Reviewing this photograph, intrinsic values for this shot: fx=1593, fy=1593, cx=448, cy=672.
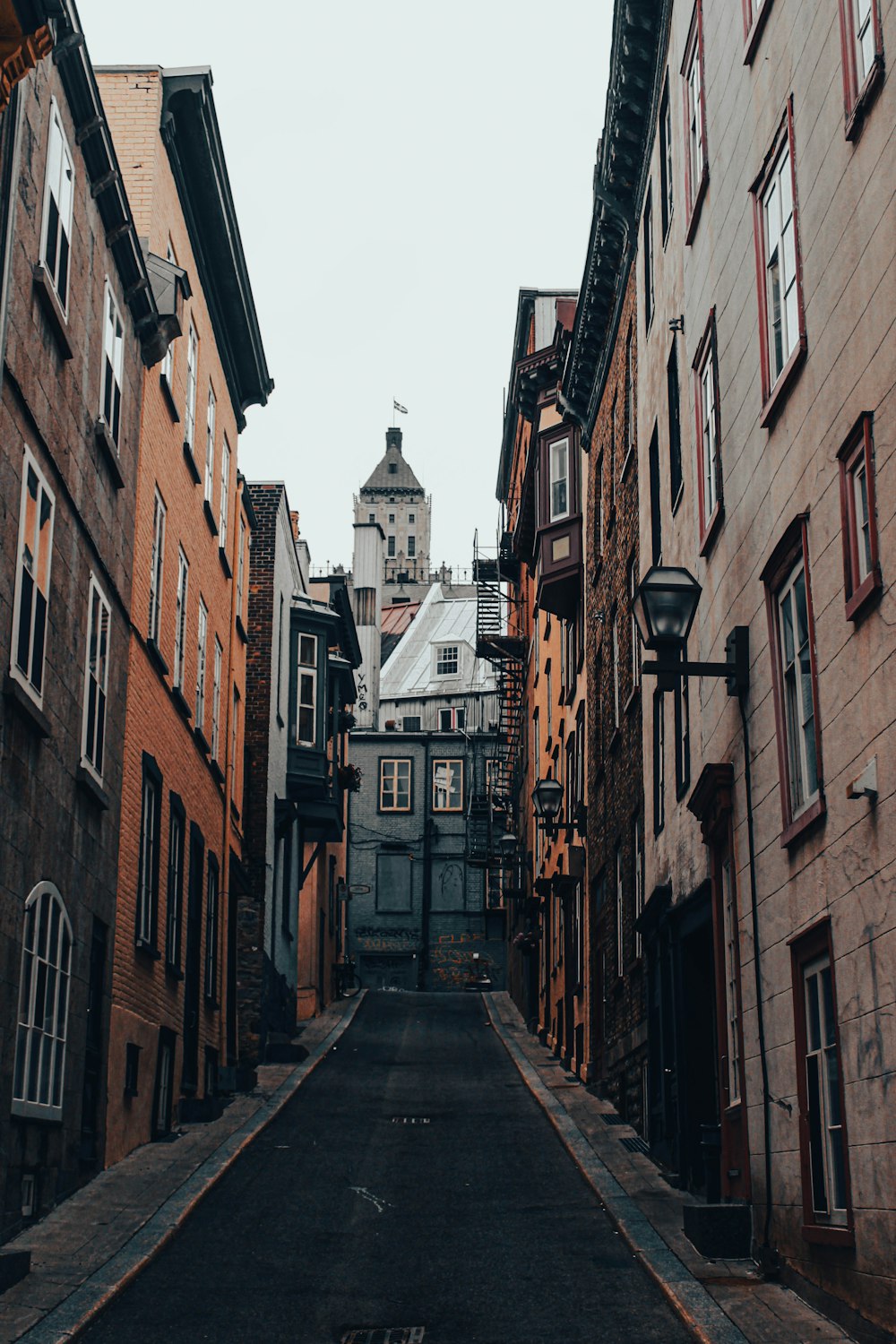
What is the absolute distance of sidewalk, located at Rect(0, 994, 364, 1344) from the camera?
10367mm

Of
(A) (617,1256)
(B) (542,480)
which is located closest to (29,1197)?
(A) (617,1256)

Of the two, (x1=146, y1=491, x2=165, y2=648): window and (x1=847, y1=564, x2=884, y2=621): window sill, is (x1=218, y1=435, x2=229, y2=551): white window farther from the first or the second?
(x1=847, y1=564, x2=884, y2=621): window sill

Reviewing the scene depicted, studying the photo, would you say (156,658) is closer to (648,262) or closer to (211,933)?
(211,933)

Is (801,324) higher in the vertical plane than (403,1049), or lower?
higher

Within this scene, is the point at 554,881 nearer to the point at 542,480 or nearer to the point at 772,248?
the point at 542,480

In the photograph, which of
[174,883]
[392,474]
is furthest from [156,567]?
[392,474]

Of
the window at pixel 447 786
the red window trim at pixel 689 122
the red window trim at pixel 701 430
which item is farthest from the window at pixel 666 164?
the window at pixel 447 786

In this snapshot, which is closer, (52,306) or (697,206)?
(52,306)

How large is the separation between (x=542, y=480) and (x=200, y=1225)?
730 inches

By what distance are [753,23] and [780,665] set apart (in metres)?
5.13

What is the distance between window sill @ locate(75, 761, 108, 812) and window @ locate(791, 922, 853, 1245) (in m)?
6.81

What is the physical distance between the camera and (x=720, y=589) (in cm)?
1350

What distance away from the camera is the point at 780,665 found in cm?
1122

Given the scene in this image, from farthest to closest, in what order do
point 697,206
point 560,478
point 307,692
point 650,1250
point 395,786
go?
1. point 395,786
2. point 307,692
3. point 560,478
4. point 697,206
5. point 650,1250
